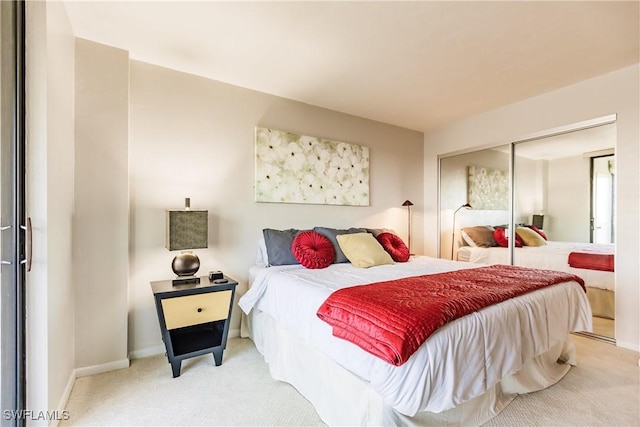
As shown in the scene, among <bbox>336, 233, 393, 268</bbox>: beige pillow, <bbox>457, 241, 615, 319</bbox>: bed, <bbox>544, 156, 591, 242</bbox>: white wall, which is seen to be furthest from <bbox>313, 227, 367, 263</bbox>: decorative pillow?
<bbox>544, 156, 591, 242</bbox>: white wall

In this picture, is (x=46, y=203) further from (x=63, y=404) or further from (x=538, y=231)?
(x=538, y=231)

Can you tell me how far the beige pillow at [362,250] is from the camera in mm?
2740

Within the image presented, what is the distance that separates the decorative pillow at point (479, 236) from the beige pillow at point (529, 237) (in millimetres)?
299

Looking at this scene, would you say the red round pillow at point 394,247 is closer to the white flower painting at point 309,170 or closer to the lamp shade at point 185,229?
the white flower painting at point 309,170

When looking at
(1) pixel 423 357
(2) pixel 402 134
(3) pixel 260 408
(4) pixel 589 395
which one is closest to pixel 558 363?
(4) pixel 589 395

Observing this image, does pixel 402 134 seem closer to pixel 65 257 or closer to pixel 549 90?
pixel 549 90

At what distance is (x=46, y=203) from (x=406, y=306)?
1.89 meters

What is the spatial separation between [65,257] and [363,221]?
2.92 m

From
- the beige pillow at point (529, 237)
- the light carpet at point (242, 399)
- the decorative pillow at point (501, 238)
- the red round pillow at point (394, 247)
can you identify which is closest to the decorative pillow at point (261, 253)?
the light carpet at point (242, 399)

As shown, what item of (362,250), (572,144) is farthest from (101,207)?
(572,144)

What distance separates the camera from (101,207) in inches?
89.1

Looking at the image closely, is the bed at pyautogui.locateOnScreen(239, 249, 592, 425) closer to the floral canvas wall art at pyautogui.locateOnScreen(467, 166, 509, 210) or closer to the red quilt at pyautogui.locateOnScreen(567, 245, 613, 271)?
the red quilt at pyautogui.locateOnScreen(567, 245, 613, 271)

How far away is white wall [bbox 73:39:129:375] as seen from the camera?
2191 millimetres

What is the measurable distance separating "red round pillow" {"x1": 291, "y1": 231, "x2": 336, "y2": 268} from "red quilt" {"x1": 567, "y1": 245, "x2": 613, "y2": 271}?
2.52 meters
